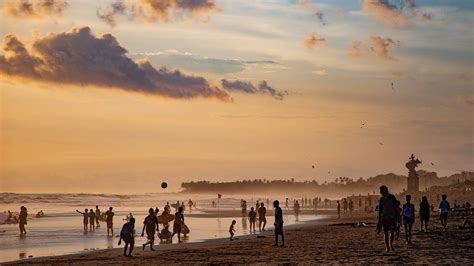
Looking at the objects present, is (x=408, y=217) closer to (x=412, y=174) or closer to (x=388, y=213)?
(x=388, y=213)

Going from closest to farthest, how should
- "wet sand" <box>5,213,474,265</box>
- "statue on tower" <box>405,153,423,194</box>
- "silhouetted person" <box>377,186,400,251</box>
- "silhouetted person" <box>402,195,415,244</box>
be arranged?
"wet sand" <box>5,213,474,265</box> < "silhouetted person" <box>377,186,400,251</box> < "silhouetted person" <box>402,195,415,244</box> < "statue on tower" <box>405,153,423,194</box>

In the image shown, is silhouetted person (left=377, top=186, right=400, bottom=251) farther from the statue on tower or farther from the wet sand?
the statue on tower

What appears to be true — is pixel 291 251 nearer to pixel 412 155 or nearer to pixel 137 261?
pixel 137 261

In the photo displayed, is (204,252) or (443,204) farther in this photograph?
(443,204)

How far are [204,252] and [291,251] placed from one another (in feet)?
10.5

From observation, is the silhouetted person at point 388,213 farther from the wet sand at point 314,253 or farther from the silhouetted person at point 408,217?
the silhouetted person at point 408,217

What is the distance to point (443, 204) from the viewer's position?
29.2 m

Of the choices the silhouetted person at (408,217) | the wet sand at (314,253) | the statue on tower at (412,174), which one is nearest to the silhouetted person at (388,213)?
the wet sand at (314,253)

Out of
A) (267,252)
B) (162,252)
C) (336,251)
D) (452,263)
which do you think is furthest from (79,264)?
(452,263)

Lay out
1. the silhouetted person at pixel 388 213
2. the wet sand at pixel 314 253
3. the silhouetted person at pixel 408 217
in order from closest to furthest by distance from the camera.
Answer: the wet sand at pixel 314 253 → the silhouetted person at pixel 388 213 → the silhouetted person at pixel 408 217

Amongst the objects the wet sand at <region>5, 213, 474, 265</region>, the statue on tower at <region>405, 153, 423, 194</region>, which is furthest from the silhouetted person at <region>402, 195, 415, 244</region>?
the statue on tower at <region>405, 153, 423, 194</region>

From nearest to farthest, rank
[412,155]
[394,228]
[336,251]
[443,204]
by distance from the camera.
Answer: [394,228], [336,251], [443,204], [412,155]

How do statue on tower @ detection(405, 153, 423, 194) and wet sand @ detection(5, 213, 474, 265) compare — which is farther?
statue on tower @ detection(405, 153, 423, 194)

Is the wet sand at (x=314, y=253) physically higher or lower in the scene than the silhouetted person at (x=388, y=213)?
lower
